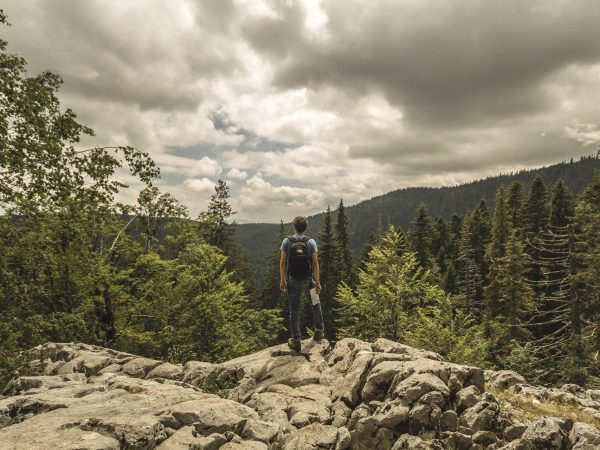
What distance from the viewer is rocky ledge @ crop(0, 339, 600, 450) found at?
5.38 meters

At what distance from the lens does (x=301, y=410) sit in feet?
23.3

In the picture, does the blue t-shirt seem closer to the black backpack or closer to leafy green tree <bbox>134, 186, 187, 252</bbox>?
the black backpack

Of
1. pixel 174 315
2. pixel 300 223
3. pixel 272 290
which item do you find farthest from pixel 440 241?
pixel 300 223

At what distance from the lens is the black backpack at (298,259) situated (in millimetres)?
9242

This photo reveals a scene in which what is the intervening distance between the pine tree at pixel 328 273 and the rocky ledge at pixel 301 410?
38319 mm

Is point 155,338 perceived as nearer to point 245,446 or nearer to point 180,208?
point 180,208

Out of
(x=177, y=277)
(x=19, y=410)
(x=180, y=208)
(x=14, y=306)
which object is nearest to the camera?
(x=19, y=410)

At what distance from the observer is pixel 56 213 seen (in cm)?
929

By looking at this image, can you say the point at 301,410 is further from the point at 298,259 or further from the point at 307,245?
the point at 307,245

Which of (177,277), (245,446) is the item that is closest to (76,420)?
(245,446)

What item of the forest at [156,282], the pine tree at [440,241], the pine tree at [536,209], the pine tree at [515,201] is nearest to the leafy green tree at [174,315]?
the forest at [156,282]

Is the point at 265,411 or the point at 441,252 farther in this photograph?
the point at 441,252

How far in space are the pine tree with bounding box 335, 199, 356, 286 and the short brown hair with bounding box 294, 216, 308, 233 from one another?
39524mm

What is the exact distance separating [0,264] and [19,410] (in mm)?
4020
